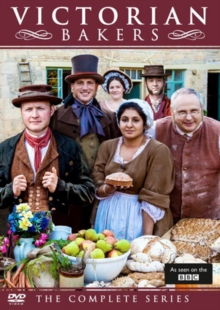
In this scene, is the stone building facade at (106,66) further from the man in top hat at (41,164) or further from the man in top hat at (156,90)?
the man in top hat at (41,164)

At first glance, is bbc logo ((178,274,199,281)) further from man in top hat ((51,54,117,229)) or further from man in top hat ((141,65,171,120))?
man in top hat ((141,65,171,120))

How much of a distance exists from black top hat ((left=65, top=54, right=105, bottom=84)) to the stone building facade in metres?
0.05

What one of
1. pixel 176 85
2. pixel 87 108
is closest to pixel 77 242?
pixel 87 108

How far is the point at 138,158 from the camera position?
3805 millimetres

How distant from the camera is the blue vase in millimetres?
3309

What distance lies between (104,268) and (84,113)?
1.50 metres

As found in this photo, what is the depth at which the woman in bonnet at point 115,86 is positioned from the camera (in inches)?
175

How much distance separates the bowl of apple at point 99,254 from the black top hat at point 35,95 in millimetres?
1127

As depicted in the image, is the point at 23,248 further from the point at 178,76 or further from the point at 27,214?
the point at 178,76

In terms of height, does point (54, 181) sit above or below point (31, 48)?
below

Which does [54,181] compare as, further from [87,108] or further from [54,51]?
[54,51]

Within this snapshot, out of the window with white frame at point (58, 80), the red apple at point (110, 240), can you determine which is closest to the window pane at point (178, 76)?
the window with white frame at point (58, 80)

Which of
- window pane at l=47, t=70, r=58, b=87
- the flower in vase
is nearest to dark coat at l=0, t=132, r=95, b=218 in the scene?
the flower in vase

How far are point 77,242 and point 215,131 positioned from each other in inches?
60.5
